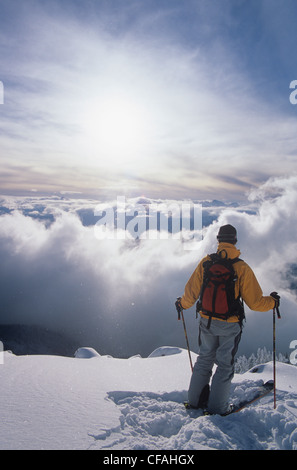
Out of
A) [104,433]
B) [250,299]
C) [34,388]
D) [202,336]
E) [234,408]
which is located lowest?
[234,408]

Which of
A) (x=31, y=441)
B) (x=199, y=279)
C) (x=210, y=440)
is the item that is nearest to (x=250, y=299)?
(x=199, y=279)

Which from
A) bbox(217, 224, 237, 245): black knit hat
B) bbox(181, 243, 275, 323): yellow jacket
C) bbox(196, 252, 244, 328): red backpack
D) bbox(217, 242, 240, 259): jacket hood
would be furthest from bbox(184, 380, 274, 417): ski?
bbox(217, 224, 237, 245): black knit hat

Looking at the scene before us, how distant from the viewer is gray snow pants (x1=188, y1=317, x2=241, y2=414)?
15.9ft

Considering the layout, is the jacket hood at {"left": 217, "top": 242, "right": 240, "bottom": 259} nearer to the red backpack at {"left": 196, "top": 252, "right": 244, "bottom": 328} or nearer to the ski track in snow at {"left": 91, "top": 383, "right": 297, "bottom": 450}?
the red backpack at {"left": 196, "top": 252, "right": 244, "bottom": 328}

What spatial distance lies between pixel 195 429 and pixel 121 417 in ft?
4.24

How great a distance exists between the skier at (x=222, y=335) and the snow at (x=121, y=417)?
0.40m

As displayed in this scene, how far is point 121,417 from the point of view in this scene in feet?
14.3

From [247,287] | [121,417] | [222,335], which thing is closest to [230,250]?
[247,287]

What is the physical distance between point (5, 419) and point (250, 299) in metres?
4.61

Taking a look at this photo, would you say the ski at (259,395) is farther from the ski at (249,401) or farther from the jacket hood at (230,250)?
the jacket hood at (230,250)

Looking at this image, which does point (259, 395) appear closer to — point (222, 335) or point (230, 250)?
point (222, 335)
